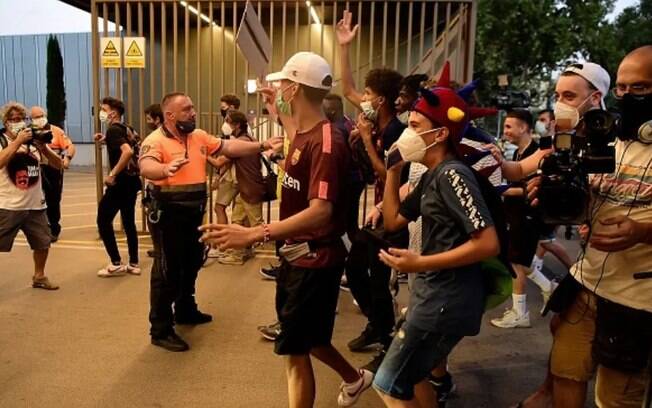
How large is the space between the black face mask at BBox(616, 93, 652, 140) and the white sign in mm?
2213

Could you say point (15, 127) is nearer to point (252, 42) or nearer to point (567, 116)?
point (252, 42)

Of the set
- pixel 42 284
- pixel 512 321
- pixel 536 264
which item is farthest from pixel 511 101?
pixel 42 284

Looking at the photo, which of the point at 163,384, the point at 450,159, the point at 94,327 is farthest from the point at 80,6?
the point at 450,159

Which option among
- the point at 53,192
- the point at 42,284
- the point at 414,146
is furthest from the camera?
the point at 53,192

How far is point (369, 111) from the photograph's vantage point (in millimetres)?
3260

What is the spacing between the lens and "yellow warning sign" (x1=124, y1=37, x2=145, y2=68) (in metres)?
6.34

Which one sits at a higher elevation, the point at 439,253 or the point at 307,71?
the point at 307,71

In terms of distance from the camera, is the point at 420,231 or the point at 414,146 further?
the point at 420,231

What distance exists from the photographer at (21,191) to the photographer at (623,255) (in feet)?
14.2

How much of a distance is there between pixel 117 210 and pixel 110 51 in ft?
7.22

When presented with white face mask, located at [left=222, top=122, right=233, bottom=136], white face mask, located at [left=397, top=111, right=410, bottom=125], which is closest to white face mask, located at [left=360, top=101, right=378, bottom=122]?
white face mask, located at [left=397, top=111, right=410, bottom=125]

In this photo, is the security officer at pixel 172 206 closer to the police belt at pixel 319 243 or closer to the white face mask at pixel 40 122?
the police belt at pixel 319 243

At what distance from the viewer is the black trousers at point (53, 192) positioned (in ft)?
22.6

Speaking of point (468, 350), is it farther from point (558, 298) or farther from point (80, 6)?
point (80, 6)
